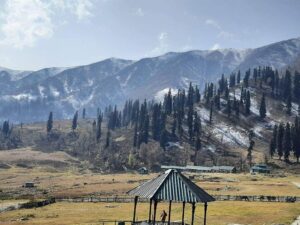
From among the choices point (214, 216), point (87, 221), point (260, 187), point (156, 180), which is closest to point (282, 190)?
point (260, 187)

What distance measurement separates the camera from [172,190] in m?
45.2

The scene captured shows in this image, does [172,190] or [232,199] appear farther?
[232,199]

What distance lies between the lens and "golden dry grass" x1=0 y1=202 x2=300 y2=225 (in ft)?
228

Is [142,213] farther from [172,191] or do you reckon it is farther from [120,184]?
[120,184]

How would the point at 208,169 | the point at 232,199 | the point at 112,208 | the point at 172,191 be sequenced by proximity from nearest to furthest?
1. the point at 172,191
2. the point at 112,208
3. the point at 232,199
4. the point at 208,169

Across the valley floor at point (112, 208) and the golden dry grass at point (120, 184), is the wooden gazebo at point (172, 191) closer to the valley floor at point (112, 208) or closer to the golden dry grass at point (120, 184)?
the valley floor at point (112, 208)

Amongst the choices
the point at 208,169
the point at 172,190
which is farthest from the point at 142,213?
the point at 208,169

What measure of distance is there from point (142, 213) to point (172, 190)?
118ft

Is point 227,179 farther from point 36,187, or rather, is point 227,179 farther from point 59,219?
point 59,219

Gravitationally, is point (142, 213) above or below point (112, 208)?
above

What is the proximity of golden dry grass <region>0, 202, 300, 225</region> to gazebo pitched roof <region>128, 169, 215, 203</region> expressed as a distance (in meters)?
22.1

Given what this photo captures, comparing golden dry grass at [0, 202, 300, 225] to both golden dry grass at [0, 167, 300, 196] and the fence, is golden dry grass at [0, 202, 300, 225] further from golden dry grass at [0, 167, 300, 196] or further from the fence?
golden dry grass at [0, 167, 300, 196]

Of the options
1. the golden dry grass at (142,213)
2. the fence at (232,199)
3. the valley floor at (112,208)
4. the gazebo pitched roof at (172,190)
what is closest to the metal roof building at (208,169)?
the valley floor at (112,208)

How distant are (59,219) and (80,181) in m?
84.3
